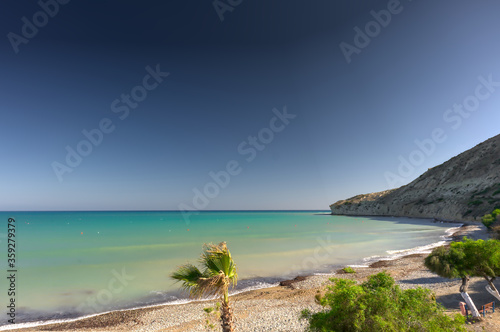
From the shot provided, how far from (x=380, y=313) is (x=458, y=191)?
4151 inches

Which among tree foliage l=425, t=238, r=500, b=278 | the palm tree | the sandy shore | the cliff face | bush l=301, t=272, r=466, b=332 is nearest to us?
bush l=301, t=272, r=466, b=332

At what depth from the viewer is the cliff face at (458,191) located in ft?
233

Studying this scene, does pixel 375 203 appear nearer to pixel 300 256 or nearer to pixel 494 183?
pixel 494 183

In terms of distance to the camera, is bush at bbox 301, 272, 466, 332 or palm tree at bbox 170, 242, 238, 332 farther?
palm tree at bbox 170, 242, 238, 332

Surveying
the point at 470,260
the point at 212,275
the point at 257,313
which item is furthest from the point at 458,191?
the point at 212,275

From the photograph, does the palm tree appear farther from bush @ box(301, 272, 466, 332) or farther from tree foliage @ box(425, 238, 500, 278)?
tree foliage @ box(425, 238, 500, 278)

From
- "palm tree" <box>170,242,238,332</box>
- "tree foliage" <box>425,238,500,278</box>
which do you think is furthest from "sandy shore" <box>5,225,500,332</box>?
"palm tree" <box>170,242,238,332</box>

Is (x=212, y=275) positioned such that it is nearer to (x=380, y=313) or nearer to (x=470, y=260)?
(x=380, y=313)

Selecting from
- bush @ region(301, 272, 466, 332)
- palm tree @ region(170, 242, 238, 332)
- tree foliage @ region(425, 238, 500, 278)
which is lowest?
tree foliage @ region(425, 238, 500, 278)

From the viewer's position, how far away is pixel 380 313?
5.41m

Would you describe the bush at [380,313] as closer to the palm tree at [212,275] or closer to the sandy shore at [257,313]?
the palm tree at [212,275]

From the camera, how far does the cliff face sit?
233 feet

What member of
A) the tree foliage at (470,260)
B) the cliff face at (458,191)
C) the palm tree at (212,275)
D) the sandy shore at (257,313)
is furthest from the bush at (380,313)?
the cliff face at (458,191)

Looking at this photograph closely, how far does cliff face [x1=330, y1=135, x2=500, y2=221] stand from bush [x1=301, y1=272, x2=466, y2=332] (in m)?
72.6
